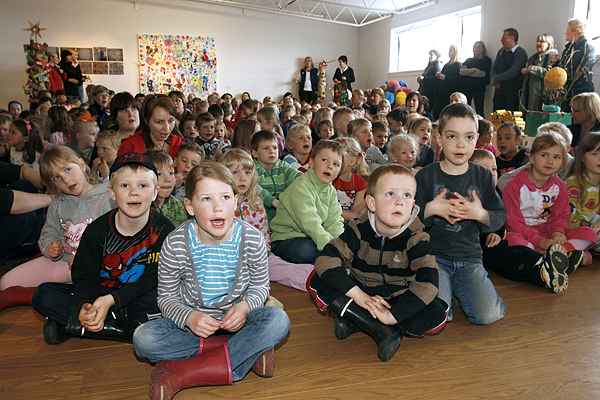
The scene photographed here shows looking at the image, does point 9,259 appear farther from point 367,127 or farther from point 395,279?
point 367,127

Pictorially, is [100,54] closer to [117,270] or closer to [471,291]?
[117,270]

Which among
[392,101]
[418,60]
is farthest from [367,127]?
[418,60]

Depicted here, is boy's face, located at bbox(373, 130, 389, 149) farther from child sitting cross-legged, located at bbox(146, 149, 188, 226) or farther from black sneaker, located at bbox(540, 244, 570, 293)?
child sitting cross-legged, located at bbox(146, 149, 188, 226)

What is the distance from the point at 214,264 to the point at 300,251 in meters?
0.97

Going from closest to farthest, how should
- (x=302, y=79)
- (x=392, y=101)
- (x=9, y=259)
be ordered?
(x=9, y=259), (x=392, y=101), (x=302, y=79)

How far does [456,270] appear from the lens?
6.67ft

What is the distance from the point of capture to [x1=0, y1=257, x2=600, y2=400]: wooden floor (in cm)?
144

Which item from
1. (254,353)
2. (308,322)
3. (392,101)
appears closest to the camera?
(254,353)

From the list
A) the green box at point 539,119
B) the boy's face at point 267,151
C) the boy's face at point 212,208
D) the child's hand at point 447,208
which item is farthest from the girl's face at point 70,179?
the green box at point 539,119

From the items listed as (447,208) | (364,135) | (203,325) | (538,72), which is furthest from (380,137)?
(538,72)

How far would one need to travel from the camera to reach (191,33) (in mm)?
11297

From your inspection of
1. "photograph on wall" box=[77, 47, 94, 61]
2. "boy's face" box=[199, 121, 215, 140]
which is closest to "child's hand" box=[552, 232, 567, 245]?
"boy's face" box=[199, 121, 215, 140]

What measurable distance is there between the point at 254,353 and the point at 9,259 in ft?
6.86

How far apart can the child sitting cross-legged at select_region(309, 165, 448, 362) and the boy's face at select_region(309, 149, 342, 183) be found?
2.22 ft
